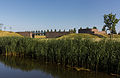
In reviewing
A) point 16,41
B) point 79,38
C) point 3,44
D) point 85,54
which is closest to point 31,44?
point 16,41

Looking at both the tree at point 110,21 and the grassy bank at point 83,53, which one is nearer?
the grassy bank at point 83,53

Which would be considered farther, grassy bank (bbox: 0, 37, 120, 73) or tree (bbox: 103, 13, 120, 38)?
tree (bbox: 103, 13, 120, 38)

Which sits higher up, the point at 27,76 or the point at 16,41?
the point at 16,41

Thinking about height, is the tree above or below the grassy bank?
above

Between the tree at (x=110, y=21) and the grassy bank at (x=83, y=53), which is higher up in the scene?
the tree at (x=110, y=21)

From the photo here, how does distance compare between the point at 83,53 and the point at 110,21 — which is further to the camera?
the point at 110,21

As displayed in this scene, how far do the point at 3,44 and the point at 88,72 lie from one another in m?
13.2

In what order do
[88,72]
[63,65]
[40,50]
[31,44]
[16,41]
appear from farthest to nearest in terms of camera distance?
[16,41] → [31,44] → [40,50] → [63,65] → [88,72]

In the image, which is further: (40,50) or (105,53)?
(40,50)

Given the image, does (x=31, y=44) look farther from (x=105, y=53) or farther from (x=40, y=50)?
(x=105, y=53)

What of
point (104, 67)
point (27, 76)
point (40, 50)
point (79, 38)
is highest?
point (79, 38)

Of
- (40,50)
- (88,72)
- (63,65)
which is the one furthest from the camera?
(40,50)

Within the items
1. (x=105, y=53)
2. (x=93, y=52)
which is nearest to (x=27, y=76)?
(x=93, y=52)

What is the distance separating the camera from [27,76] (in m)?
9.29
